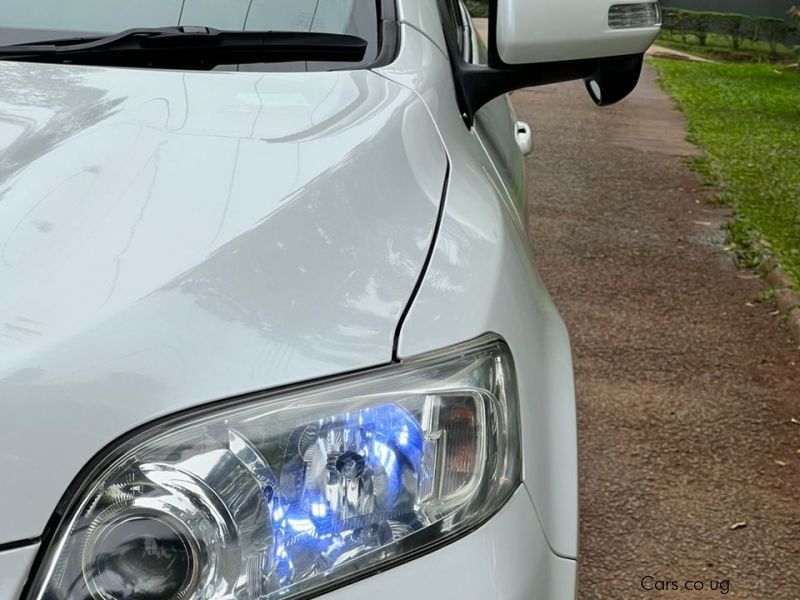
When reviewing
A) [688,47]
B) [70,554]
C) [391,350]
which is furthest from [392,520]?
[688,47]

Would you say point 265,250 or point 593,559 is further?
point 593,559

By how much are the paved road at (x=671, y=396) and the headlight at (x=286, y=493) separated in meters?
1.79

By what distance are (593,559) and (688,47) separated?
21875 millimetres

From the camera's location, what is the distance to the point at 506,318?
129cm

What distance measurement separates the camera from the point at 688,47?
22766 millimetres

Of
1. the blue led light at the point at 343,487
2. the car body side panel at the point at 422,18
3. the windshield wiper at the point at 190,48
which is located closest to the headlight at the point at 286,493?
the blue led light at the point at 343,487

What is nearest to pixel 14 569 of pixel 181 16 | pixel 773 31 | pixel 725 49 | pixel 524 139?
pixel 181 16

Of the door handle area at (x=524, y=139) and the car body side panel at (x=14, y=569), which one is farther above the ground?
the car body side panel at (x=14, y=569)

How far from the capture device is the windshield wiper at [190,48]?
5.78 ft

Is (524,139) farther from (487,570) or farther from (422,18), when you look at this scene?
(487,570)

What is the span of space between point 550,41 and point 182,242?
3.16ft

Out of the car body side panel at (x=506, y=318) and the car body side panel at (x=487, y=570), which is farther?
the car body side panel at (x=506, y=318)

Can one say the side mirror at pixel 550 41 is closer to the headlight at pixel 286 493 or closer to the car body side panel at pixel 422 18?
the car body side panel at pixel 422 18

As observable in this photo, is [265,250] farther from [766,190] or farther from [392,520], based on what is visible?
[766,190]
